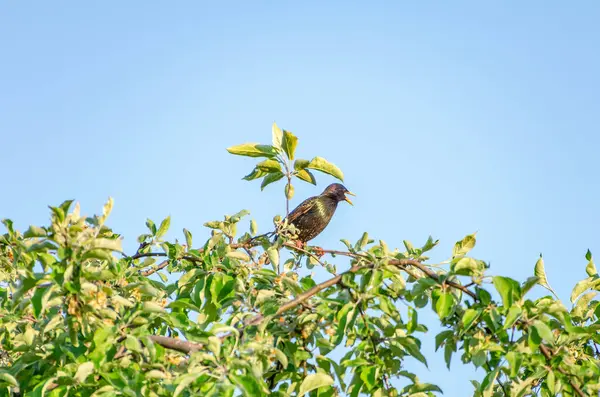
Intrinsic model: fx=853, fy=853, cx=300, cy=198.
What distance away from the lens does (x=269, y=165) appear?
15.3 feet

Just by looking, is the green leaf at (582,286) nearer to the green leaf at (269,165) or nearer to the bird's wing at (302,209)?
the green leaf at (269,165)

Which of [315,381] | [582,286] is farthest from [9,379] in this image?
[582,286]

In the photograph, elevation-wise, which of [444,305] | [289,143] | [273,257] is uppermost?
[289,143]

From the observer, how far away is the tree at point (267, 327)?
3.50m

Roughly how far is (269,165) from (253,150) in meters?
0.15

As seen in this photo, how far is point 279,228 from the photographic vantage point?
18.4ft

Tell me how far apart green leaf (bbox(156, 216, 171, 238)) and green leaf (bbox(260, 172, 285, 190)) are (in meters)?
0.81

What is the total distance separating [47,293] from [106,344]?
38 centimetres

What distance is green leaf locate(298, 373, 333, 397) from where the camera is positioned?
3865 mm

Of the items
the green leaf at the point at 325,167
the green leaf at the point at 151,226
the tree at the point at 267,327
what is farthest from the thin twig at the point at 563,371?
the green leaf at the point at 151,226

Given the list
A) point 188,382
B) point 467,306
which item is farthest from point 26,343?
point 467,306

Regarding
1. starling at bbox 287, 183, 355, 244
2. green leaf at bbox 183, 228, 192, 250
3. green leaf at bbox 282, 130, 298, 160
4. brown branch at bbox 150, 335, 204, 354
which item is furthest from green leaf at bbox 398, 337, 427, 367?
starling at bbox 287, 183, 355, 244

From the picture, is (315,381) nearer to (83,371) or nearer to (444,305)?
(444,305)

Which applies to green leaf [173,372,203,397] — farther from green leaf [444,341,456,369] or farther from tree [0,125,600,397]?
green leaf [444,341,456,369]
